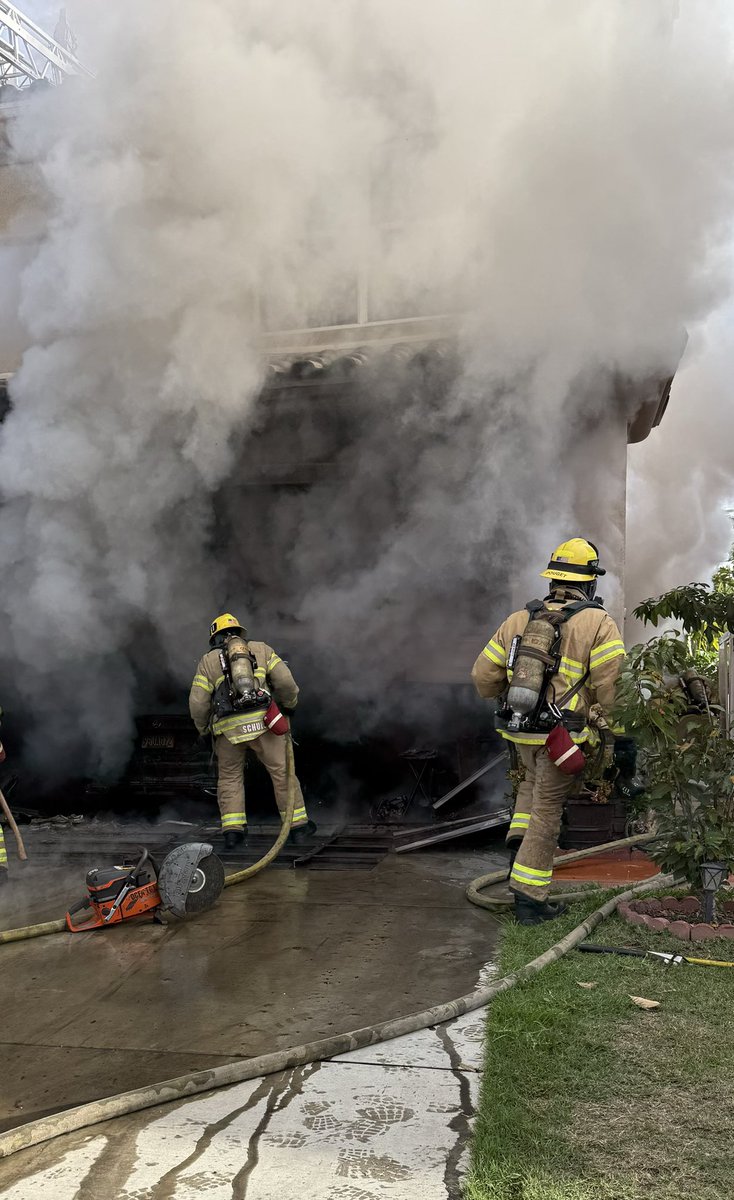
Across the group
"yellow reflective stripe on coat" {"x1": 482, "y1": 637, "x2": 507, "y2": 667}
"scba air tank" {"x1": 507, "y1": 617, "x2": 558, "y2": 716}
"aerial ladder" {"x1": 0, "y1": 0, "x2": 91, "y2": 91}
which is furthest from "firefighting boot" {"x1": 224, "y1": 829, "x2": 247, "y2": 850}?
"aerial ladder" {"x1": 0, "y1": 0, "x2": 91, "y2": 91}

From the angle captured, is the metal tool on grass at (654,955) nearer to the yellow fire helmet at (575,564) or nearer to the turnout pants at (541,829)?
the turnout pants at (541,829)

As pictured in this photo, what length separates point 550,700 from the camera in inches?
174

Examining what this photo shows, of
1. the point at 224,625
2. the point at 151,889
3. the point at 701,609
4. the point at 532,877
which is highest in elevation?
the point at 701,609

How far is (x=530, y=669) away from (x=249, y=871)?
2156mm

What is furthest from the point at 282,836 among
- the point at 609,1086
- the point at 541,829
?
the point at 609,1086

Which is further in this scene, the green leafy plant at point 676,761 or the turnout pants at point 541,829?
the turnout pants at point 541,829

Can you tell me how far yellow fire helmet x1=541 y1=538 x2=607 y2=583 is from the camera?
4598 mm

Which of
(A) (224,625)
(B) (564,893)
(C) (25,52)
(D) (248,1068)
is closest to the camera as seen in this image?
(D) (248,1068)

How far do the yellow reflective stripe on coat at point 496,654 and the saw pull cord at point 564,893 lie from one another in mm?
1028

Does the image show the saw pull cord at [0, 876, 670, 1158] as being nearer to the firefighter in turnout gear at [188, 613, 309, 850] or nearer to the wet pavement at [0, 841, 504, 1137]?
the wet pavement at [0, 841, 504, 1137]

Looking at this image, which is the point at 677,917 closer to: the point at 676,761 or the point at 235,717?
the point at 676,761

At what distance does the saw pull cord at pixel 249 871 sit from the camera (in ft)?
14.8

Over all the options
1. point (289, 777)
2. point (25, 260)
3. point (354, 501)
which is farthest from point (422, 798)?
point (25, 260)

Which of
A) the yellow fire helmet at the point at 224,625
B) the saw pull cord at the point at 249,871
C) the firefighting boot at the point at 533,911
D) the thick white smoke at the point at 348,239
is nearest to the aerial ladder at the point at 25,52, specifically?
the thick white smoke at the point at 348,239
